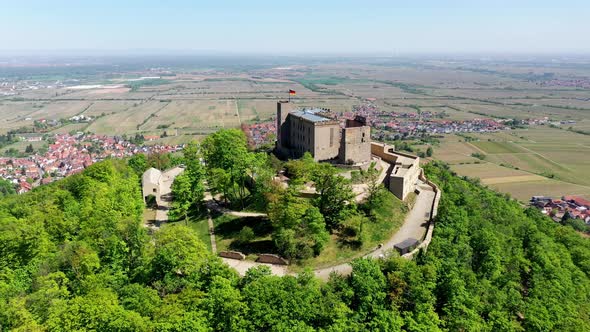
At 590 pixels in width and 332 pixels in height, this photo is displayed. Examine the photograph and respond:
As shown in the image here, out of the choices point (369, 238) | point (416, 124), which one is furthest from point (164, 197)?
point (416, 124)

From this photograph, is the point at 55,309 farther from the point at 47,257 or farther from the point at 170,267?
the point at 47,257

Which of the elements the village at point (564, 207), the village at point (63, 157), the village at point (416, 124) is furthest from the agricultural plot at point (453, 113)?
the village at point (63, 157)

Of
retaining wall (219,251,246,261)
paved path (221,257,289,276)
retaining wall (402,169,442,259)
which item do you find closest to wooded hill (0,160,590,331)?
retaining wall (402,169,442,259)

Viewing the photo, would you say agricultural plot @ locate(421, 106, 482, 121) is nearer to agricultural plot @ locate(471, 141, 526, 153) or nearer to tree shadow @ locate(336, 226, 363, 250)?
agricultural plot @ locate(471, 141, 526, 153)

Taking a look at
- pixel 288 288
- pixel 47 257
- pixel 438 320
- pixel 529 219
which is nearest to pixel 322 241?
pixel 288 288

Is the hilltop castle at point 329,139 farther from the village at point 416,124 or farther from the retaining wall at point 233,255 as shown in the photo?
the village at point 416,124

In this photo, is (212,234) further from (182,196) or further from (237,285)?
(237,285)
